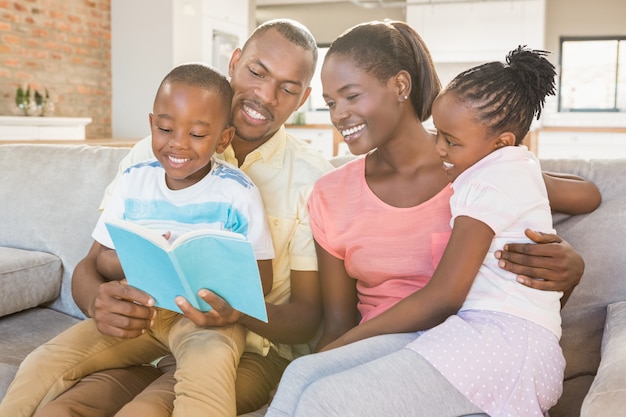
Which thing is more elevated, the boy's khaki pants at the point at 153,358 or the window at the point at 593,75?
the window at the point at 593,75

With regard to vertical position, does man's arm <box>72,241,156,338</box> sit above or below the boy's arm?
below

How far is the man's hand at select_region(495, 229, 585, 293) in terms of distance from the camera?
4.12 ft

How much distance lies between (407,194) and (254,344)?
1.62 feet

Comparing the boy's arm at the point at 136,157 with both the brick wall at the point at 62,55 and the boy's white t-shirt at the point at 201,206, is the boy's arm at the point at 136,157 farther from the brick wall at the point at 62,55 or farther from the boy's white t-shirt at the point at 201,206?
the brick wall at the point at 62,55

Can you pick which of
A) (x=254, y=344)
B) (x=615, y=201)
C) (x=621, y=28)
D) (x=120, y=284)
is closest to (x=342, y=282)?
(x=254, y=344)

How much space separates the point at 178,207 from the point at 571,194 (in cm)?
89

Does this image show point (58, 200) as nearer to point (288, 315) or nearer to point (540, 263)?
point (288, 315)

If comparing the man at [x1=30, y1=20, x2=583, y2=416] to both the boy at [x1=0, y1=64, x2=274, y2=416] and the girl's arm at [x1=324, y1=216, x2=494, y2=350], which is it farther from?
the girl's arm at [x1=324, y1=216, x2=494, y2=350]

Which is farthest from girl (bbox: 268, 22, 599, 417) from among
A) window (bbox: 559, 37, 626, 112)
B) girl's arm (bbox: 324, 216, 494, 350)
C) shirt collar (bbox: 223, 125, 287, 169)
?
window (bbox: 559, 37, 626, 112)

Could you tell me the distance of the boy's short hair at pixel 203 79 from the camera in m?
1.52

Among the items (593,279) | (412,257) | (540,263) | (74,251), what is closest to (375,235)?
(412,257)

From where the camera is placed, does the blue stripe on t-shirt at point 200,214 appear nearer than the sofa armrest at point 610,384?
No

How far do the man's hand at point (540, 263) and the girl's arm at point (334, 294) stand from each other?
444 mm

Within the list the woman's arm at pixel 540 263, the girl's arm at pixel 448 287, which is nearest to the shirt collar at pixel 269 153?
the girl's arm at pixel 448 287
